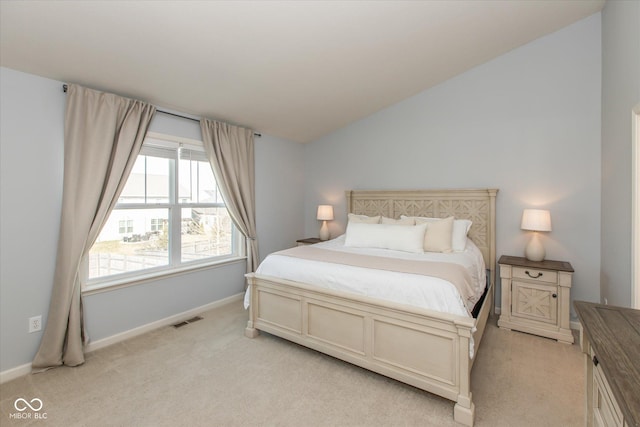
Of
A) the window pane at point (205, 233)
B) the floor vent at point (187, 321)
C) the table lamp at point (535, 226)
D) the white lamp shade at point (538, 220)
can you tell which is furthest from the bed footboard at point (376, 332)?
the window pane at point (205, 233)

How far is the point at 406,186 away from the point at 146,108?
10.6 feet

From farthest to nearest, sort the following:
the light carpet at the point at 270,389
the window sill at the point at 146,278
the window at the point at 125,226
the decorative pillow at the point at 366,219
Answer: the decorative pillow at the point at 366,219 → the window at the point at 125,226 → the window sill at the point at 146,278 → the light carpet at the point at 270,389

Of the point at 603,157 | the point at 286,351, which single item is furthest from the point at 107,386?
the point at 603,157

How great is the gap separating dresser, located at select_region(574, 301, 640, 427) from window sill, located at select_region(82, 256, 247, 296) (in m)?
3.34

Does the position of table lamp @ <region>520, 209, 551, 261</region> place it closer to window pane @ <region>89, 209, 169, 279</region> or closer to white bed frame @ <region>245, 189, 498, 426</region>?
white bed frame @ <region>245, 189, 498, 426</region>

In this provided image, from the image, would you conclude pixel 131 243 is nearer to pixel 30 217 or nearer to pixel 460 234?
pixel 30 217

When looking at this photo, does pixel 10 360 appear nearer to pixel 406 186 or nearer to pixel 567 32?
pixel 406 186

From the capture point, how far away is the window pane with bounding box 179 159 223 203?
11.1ft

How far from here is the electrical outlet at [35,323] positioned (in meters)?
2.27

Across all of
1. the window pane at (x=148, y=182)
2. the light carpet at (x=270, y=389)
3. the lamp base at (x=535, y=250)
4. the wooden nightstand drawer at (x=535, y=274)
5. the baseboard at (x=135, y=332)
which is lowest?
the light carpet at (x=270, y=389)

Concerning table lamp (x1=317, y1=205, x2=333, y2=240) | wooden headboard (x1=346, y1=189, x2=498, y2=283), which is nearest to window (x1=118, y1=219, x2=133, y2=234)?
table lamp (x1=317, y1=205, x2=333, y2=240)

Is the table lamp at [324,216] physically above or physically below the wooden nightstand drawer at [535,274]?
above

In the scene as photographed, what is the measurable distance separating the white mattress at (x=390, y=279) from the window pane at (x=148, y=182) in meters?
1.44

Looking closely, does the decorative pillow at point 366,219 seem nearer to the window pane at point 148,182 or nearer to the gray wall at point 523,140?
the gray wall at point 523,140
